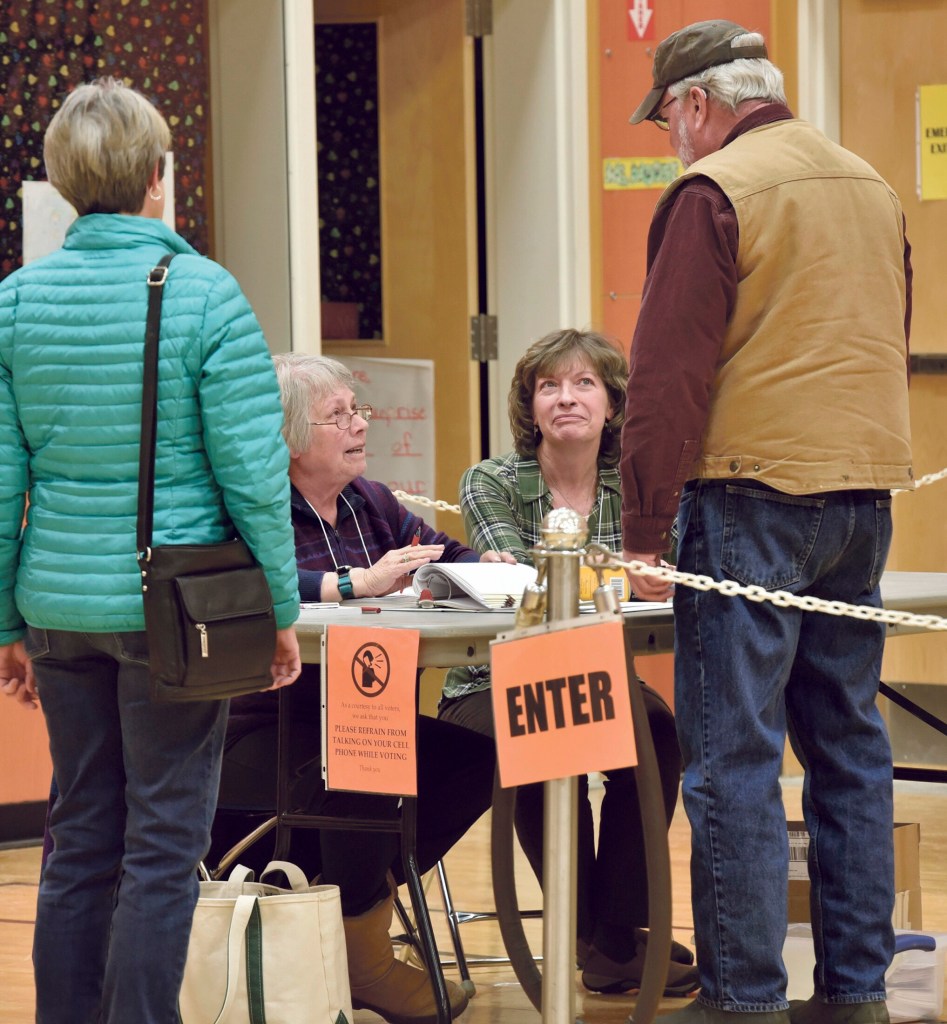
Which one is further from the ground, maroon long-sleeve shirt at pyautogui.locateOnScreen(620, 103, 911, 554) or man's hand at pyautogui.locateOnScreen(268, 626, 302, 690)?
maroon long-sleeve shirt at pyautogui.locateOnScreen(620, 103, 911, 554)

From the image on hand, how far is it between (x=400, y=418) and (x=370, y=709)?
2720mm

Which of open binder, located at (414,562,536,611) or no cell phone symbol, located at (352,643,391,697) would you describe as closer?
no cell phone symbol, located at (352,643,391,697)

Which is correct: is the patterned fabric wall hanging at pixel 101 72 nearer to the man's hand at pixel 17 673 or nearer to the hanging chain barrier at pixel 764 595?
the man's hand at pixel 17 673

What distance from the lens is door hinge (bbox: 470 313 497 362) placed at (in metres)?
5.11

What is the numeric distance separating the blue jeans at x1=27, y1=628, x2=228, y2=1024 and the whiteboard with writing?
2888mm

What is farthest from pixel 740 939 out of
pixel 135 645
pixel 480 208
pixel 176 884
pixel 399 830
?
pixel 480 208

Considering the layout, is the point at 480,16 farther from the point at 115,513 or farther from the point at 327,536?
the point at 115,513

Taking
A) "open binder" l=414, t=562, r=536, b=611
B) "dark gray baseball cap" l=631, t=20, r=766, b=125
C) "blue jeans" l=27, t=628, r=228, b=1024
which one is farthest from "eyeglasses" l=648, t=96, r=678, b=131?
"blue jeans" l=27, t=628, r=228, b=1024

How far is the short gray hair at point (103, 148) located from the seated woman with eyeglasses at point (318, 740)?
865 millimetres

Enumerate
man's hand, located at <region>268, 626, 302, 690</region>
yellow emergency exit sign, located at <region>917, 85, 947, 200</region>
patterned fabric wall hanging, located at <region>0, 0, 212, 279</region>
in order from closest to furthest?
man's hand, located at <region>268, 626, 302, 690</region>
patterned fabric wall hanging, located at <region>0, 0, 212, 279</region>
yellow emergency exit sign, located at <region>917, 85, 947, 200</region>

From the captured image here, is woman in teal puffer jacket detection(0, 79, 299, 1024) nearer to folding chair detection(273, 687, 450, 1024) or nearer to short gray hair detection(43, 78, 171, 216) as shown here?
short gray hair detection(43, 78, 171, 216)

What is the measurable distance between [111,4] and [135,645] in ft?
8.35

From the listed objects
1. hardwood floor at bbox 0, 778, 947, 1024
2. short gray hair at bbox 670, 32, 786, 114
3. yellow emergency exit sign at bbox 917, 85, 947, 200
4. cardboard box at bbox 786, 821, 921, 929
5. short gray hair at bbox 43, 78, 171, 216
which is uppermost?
yellow emergency exit sign at bbox 917, 85, 947, 200

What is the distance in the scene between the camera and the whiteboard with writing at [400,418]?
16.7 ft
